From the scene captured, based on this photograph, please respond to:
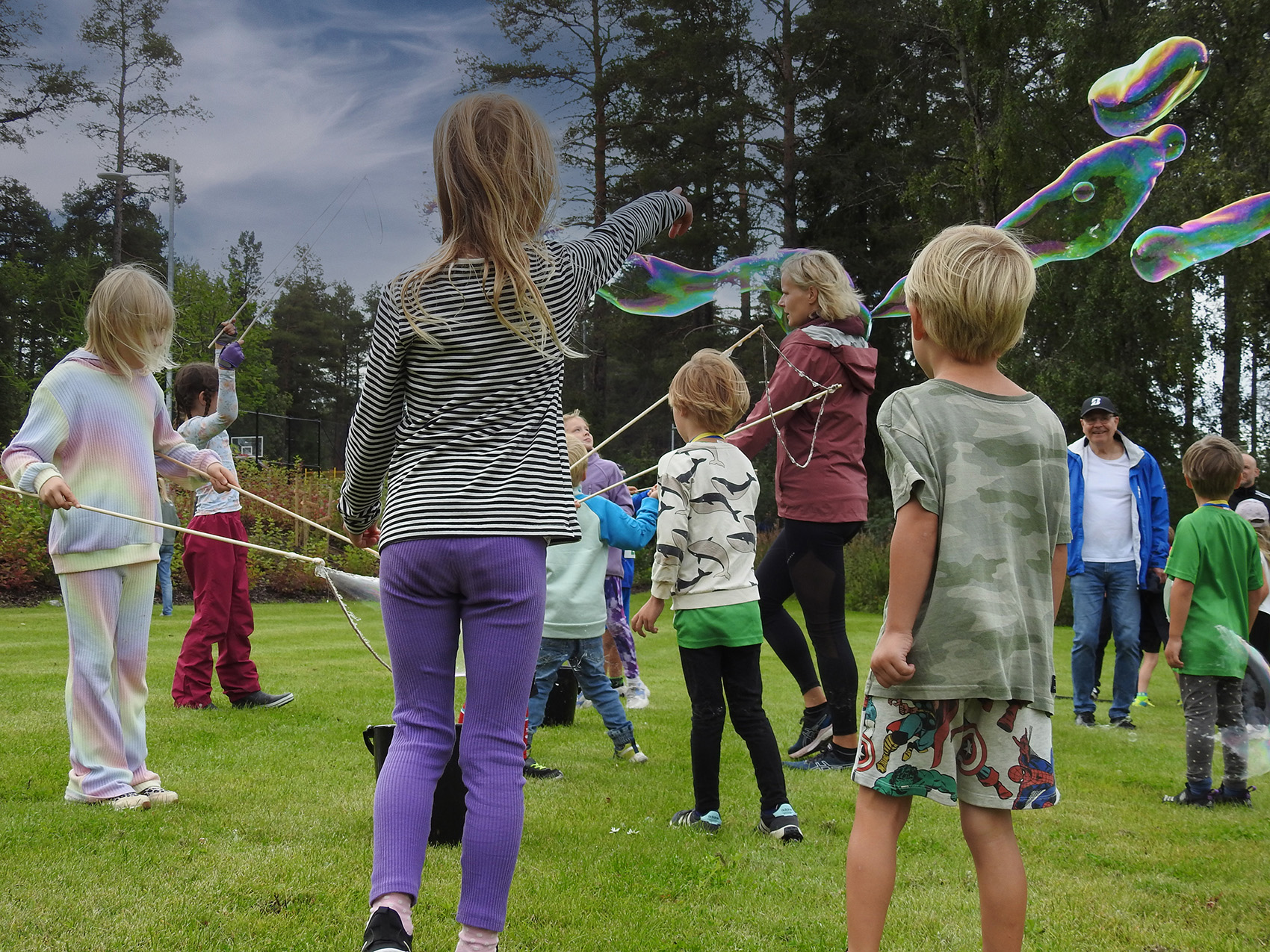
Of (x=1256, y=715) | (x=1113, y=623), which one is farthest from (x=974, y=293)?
(x=1113, y=623)

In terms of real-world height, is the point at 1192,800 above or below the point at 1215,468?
below

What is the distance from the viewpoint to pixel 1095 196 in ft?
16.6

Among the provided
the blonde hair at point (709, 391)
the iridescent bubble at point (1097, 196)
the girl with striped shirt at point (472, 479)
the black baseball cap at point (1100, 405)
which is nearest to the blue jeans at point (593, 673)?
the blonde hair at point (709, 391)

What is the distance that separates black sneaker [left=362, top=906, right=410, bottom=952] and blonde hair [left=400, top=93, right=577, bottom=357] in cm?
123

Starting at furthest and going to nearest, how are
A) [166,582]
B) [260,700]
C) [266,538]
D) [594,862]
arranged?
1. [266,538]
2. [166,582]
3. [260,700]
4. [594,862]

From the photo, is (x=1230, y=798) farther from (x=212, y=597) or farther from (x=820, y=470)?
(x=212, y=597)

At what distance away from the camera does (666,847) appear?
3.45 m

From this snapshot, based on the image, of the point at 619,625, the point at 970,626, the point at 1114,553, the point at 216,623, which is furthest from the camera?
the point at 619,625

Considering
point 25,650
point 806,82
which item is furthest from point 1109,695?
point 806,82

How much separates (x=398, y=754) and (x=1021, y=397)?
166cm

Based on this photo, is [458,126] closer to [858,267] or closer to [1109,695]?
[1109,695]

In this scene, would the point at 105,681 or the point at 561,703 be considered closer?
the point at 105,681

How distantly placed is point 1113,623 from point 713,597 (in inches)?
166

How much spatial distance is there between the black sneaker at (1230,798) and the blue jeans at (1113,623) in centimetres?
219
